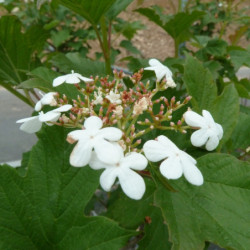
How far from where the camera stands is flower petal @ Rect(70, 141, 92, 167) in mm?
403

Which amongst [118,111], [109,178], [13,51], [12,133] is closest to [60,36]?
[12,133]

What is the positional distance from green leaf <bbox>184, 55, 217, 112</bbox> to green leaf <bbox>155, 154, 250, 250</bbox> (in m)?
0.13

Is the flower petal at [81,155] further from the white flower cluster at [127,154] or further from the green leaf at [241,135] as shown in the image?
the green leaf at [241,135]

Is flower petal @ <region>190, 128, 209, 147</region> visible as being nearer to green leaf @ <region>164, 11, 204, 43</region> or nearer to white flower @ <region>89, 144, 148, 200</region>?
white flower @ <region>89, 144, 148, 200</region>

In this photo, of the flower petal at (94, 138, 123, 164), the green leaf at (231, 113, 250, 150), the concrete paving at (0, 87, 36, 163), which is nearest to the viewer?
the flower petal at (94, 138, 123, 164)

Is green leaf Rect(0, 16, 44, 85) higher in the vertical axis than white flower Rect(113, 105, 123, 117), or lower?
lower

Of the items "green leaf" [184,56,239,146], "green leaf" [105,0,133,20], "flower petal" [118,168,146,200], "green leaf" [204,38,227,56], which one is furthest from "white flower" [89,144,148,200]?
"green leaf" [204,38,227,56]

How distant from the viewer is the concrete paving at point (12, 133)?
1628 millimetres

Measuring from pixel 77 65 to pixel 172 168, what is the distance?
1.55ft

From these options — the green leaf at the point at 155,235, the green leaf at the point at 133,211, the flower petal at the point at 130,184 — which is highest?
the flower petal at the point at 130,184

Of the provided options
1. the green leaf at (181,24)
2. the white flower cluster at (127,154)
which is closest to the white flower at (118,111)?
the white flower cluster at (127,154)

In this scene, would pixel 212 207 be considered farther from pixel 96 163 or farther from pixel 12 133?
pixel 12 133

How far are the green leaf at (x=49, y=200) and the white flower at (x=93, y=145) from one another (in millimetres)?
88

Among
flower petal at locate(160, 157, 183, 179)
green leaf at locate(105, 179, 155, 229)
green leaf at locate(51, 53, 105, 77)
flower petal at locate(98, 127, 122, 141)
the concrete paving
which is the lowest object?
the concrete paving
